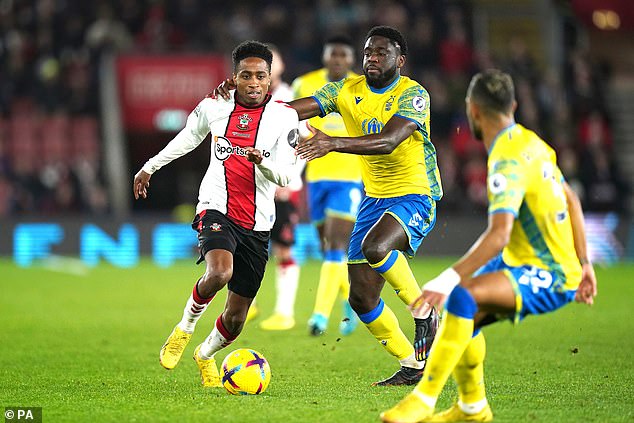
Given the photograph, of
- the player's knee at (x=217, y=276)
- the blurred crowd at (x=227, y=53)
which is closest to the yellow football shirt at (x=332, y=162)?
the player's knee at (x=217, y=276)

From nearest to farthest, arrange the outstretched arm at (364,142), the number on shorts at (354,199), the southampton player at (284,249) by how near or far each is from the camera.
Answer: the outstretched arm at (364,142) → the number on shorts at (354,199) → the southampton player at (284,249)

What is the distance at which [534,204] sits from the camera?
573cm

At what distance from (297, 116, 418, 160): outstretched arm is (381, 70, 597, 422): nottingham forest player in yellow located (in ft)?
3.58

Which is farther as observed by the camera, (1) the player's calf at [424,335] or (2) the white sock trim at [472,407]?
(1) the player's calf at [424,335]

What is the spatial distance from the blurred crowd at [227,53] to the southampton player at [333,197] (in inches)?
352

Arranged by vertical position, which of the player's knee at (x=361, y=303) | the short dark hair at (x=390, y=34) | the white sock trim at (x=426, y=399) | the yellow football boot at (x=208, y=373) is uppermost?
the short dark hair at (x=390, y=34)

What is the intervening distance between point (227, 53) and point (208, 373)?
14380 millimetres

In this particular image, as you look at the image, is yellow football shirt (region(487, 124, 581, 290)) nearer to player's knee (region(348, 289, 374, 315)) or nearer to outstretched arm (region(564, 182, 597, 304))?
outstretched arm (region(564, 182, 597, 304))

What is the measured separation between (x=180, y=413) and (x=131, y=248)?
44.3 feet

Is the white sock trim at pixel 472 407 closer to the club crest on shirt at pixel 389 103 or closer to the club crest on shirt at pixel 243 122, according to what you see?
the club crest on shirt at pixel 389 103

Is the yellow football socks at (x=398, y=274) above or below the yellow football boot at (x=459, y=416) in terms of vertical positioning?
above

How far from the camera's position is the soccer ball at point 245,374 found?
7.09 meters

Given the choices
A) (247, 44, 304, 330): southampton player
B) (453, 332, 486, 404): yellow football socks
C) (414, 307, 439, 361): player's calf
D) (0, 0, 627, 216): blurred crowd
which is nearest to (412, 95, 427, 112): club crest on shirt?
(414, 307, 439, 361): player's calf

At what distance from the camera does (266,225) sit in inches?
299
